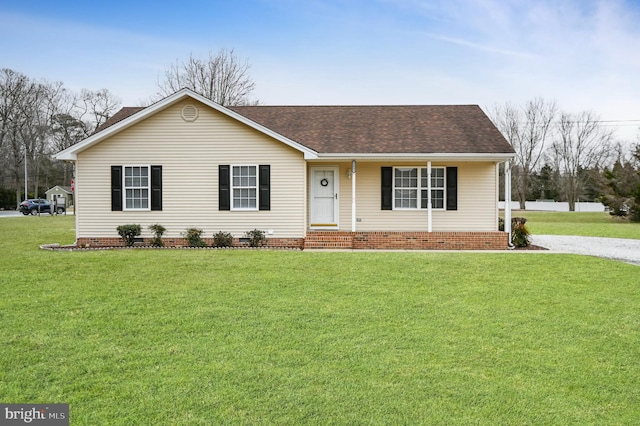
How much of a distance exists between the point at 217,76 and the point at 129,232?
2427 centimetres

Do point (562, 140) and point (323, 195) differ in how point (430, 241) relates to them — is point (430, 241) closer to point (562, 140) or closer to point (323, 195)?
point (323, 195)

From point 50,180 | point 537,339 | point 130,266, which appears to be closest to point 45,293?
A: point 130,266

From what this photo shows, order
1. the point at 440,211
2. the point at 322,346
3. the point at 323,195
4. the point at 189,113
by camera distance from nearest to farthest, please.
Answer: the point at 322,346 → the point at 189,113 → the point at 440,211 → the point at 323,195

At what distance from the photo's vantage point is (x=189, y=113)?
Result: 1539 cm

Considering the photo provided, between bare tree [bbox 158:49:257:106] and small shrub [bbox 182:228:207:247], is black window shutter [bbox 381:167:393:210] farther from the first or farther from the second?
bare tree [bbox 158:49:257:106]

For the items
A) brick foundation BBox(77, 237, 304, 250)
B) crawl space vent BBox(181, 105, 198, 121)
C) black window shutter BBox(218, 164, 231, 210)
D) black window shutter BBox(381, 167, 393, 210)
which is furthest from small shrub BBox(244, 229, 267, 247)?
black window shutter BBox(381, 167, 393, 210)

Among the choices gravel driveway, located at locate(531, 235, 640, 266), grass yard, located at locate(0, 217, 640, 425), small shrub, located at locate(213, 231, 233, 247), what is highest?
small shrub, located at locate(213, 231, 233, 247)

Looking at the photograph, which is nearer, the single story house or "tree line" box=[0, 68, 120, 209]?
the single story house

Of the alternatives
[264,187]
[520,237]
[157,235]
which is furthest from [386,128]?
[157,235]

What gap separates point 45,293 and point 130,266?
2.85m

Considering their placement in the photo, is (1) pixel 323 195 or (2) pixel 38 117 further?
(2) pixel 38 117

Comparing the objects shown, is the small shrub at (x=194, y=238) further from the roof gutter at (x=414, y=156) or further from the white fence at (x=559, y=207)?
the white fence at (x=559, y=207)

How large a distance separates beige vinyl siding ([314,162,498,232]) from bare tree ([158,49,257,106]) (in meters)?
22.4

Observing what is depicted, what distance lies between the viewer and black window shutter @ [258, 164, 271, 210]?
50.8 ft
